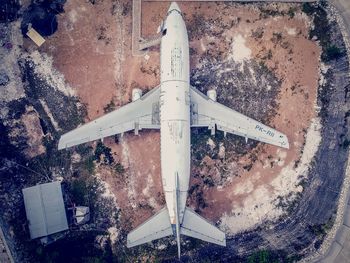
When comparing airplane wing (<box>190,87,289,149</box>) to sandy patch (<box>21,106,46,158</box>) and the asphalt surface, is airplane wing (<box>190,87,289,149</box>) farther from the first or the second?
sandy patch (<box>21,106,46,158</box>)

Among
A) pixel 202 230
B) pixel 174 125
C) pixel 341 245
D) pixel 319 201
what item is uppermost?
pixel 174 125

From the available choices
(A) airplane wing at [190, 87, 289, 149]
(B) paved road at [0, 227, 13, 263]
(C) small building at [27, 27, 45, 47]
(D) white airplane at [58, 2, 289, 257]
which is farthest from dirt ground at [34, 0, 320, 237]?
(B) paved road at [0, 227, 13, 263]

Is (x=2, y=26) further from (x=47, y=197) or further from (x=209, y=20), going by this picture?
(x=209, y=20)

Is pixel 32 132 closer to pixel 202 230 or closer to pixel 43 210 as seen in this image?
pixel 43 210

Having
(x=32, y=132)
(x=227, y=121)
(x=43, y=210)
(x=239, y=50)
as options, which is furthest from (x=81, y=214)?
(x=239, y=50)

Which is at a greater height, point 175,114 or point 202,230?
point 175,114

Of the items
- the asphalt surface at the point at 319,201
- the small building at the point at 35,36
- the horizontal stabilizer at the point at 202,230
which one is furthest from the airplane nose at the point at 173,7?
the horizontal stabilizer at the point at 202,230
